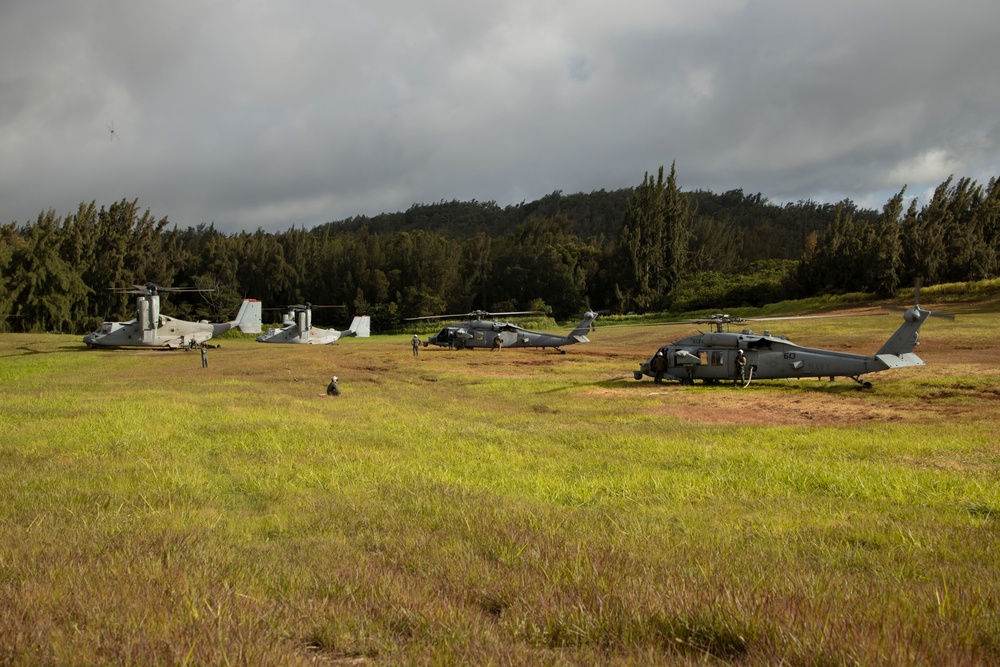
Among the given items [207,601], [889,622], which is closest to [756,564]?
[889,622]

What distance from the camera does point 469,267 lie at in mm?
86375

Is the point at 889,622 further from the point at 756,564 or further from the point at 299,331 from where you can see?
the point at 299,331

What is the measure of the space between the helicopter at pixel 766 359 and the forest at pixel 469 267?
36.6 metres

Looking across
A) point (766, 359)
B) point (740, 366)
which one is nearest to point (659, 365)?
point (740, 366)

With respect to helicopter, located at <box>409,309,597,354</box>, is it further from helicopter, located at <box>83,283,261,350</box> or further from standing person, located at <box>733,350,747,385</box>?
helicopter, located at <box>83,283,261,350</box>

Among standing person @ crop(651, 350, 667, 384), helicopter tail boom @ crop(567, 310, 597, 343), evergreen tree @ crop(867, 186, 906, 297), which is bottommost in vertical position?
standing person @ crop(651, 350, 667, 384)

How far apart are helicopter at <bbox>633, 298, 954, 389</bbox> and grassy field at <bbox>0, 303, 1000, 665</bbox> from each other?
367 cm

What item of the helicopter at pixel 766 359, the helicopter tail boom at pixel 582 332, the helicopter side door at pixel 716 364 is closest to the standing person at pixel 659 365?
the helicopter at pixel 766 359

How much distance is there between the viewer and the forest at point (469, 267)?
174ft

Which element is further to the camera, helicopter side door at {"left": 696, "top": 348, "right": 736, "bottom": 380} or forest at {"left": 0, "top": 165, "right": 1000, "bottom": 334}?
forest at {"left": 0, "top": 165, "right": 1000, "bottom": 334}

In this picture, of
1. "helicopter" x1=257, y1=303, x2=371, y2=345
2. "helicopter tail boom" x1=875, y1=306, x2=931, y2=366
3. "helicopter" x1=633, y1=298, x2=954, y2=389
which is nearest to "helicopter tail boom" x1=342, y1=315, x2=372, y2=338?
"helicopter" x1=257, y1=303, x2=371, y2=345

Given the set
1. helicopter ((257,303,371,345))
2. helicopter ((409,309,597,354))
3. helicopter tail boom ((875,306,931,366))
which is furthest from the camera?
helicopter ((257,303,371,345))

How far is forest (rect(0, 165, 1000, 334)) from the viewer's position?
52938 mm

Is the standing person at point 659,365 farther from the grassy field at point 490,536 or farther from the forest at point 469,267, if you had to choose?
the forest at point 469,267
